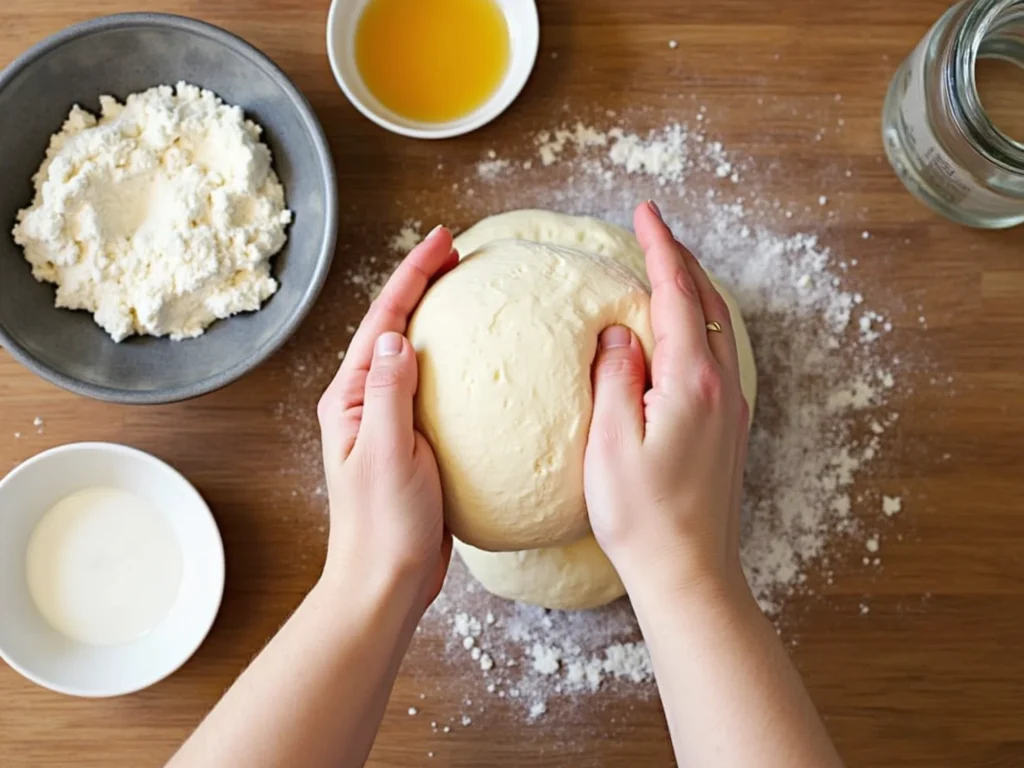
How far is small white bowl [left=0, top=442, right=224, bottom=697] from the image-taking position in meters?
1.17

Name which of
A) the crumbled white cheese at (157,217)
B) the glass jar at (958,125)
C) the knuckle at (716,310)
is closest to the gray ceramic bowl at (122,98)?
the crumbled white cheese at (157,217)

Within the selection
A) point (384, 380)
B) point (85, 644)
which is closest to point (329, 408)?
point (384, 380)

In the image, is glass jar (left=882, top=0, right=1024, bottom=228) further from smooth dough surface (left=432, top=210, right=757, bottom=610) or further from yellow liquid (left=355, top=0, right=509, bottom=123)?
yellow liquid (left=355, top=0, right=509, bottom=123)

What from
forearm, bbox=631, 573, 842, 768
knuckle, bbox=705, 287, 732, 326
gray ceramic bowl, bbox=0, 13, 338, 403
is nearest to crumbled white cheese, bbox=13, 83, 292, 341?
gray ceramic bowl, bbox=0, 13, 338, 403

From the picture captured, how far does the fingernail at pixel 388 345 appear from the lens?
2.99 feet

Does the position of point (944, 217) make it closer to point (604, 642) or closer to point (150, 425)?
point (604, 642)

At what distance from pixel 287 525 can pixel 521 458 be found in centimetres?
49

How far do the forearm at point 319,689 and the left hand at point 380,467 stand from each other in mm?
25

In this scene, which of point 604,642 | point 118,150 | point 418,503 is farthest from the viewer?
point 604,642

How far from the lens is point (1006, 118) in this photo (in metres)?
1.24

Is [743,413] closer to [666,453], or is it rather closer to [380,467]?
[666,453]

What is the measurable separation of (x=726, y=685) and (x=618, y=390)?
29cm

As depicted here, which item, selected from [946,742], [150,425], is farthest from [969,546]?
[150,425]

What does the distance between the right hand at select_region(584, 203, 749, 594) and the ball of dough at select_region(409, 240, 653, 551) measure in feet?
0.08
